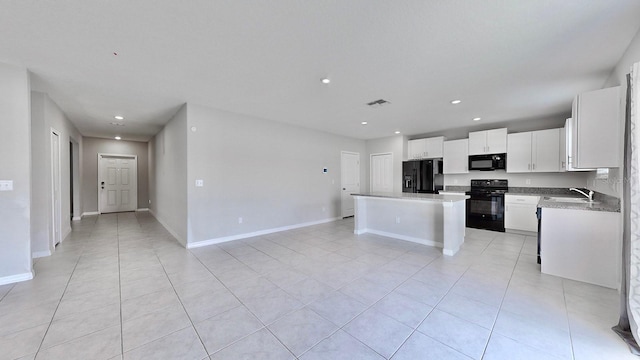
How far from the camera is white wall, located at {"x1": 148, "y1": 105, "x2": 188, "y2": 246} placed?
425 centimetres

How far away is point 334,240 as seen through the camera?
4.54 m

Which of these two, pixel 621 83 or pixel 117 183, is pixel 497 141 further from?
pixel 117 183

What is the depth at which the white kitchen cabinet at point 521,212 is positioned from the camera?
477 centimetres

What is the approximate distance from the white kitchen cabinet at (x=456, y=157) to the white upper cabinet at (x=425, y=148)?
177 mm

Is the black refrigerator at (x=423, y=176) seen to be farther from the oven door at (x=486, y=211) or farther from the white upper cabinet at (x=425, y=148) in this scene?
the oven door at (x=486, y=211)

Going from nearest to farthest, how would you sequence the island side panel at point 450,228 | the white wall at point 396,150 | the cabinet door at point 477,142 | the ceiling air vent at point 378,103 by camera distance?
the island side panel at point 450,228 < the ceiling air vent at point 378,103 < the cabinet door at point 477,142 < the white wall at point 396,150

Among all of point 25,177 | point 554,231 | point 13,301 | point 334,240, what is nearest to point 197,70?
point 25,177

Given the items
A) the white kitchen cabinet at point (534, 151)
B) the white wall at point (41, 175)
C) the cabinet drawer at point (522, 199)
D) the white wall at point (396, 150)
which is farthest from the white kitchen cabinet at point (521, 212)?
the white wall at point (41, 175)

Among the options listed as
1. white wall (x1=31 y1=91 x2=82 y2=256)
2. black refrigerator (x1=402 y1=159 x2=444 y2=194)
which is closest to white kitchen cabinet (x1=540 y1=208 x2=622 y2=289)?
black refrigerator (x1=402 y1=159 x2=444 y2=194)

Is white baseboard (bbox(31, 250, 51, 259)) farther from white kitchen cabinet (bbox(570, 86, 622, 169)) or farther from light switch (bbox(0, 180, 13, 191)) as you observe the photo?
white kitchen cabinet (bbox(570, 86, 622, 169))

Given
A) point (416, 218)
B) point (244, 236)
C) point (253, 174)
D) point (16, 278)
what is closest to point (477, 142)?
point (416, 218)

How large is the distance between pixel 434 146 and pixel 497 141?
4.51 ft

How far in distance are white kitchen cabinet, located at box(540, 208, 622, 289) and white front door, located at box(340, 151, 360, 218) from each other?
454 cm

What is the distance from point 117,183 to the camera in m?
7.89
